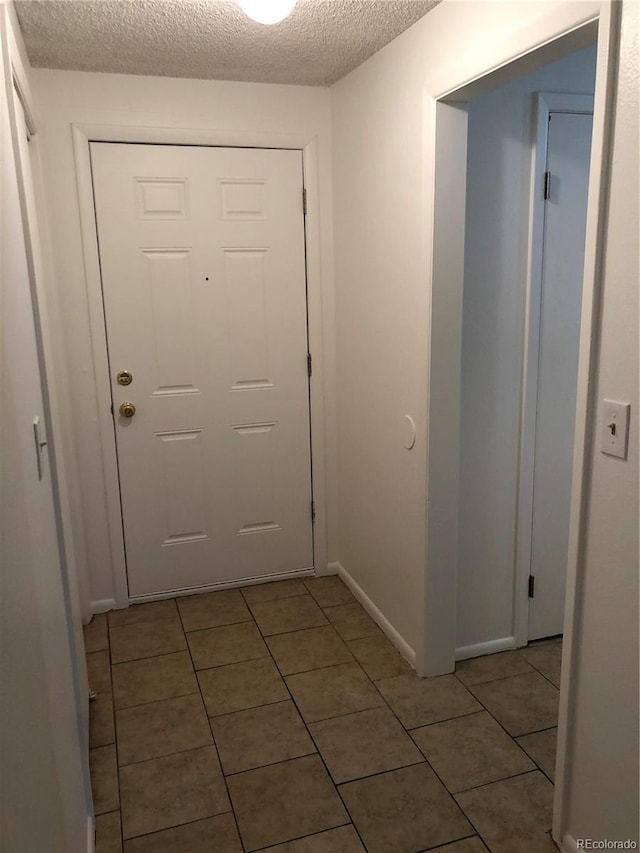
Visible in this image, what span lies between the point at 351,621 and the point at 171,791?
1115 mm

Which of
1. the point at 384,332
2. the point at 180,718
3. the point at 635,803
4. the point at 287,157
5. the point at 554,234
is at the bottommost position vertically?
the point at 180,718

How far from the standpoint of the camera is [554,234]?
2.30 m

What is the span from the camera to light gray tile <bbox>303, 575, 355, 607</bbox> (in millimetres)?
3020

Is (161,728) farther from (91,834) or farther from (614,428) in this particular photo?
(614,428)

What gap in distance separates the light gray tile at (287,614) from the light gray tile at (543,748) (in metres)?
1.00

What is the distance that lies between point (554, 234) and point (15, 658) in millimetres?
2127

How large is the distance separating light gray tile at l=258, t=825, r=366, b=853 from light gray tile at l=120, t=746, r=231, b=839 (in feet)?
0.74

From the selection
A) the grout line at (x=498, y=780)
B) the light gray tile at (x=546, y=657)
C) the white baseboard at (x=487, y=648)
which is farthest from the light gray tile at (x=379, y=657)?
the grout line at (x=498, y=780)

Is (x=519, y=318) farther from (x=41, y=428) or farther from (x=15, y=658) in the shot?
(x=15, y=658)

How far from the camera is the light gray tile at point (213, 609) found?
2.85m

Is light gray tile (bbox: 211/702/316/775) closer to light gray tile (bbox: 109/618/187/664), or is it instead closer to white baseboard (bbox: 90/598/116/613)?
light gray tile (bbox: 109/618/187/664)

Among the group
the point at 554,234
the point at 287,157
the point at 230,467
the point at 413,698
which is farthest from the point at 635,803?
the point at 287,157

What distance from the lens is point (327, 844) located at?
1.71 m

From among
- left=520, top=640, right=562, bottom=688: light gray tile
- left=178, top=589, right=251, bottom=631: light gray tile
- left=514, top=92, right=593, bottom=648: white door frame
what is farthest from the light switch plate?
left=178, top=589, right=251, bottom=631: light gray tile
